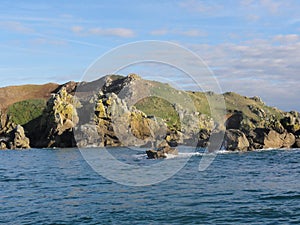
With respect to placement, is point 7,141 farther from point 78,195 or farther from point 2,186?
point 78,195

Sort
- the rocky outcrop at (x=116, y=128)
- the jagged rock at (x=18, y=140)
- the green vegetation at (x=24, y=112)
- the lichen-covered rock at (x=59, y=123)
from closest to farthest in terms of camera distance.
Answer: the jagged rock at (x=18, y=140) < the rocky outcrop at (x=116, y=128) < the lichen-covered rock at (x=59, y=123) < the green vegetation at (x=24, y=112)

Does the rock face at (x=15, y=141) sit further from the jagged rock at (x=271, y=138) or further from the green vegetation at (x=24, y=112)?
the jagged rock at (x=271, y=138)

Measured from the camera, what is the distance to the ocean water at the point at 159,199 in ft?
83.6

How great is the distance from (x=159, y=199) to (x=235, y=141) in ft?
203

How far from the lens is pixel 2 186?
1607 inches

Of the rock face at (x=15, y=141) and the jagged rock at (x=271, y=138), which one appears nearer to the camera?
the jagged rock at (x=271, y=138)

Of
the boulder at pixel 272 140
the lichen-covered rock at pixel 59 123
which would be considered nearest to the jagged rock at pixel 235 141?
the boulder at pixel 272 140

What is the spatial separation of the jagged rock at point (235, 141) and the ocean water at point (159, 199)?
41167 millimetres

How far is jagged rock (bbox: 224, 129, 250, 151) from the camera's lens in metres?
89.1

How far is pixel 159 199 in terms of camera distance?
31.5m

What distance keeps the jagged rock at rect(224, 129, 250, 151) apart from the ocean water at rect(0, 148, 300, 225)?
41167 mm

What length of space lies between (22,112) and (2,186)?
148742 millimetres

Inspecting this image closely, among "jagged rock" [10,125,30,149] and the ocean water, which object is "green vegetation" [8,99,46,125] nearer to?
"jagged rock" [10,125,30,149]

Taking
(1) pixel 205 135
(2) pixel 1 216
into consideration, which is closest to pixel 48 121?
(1) pixel 205 135
